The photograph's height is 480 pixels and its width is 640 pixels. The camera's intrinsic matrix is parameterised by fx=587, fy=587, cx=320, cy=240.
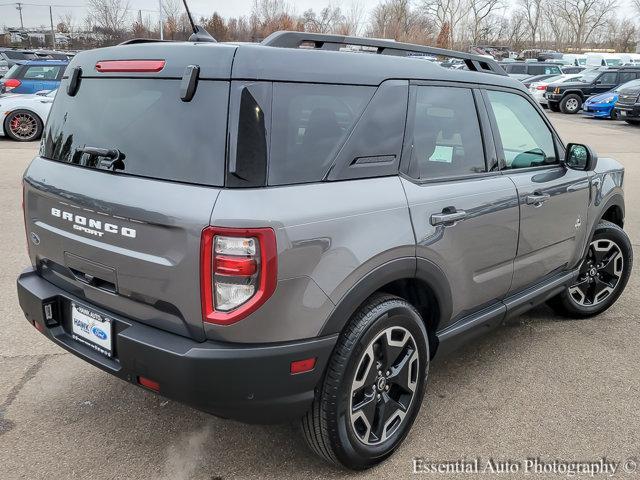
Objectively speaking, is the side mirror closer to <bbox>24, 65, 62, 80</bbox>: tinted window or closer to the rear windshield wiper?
the rear windshield wiper

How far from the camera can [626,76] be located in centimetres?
2325

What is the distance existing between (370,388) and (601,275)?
270cm

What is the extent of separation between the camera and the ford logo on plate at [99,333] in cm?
248

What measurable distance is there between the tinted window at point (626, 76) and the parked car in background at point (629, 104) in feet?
10.4

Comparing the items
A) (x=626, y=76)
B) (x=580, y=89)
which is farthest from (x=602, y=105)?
(x=626, y=76)

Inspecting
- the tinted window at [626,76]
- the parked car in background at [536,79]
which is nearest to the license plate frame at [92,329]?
the tinted window at [626,76]

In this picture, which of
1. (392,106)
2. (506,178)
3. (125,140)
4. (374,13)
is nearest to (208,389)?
(125,140)

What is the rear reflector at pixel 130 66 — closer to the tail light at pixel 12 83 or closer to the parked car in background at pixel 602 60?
the tail light at pixel 12 83

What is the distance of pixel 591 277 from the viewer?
4.42 m

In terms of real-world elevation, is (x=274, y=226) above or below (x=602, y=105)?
above

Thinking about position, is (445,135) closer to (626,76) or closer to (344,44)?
(344,44)

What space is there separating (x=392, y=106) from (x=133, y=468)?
2.02m

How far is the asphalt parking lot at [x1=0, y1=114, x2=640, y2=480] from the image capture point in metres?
2.71

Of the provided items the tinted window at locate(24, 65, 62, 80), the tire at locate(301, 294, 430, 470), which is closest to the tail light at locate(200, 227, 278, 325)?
the tire at locate(301, 294, 430, 470)
